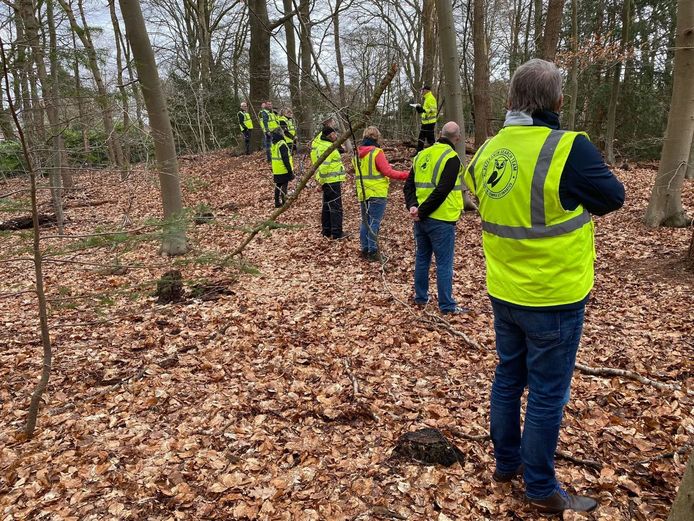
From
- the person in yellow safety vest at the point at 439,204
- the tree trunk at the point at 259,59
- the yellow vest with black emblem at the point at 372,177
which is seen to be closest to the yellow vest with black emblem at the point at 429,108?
the yellow vest with black emblem at the point at 372,177

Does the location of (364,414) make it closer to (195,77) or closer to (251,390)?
(251,390)

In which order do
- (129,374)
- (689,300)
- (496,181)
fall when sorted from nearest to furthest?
(496,181)
(129,374)
(689,300)

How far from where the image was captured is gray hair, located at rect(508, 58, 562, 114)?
2053mm

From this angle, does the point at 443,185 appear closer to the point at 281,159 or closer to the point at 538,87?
the point at 538,87

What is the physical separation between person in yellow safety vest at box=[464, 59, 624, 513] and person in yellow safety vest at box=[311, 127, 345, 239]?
5468mm

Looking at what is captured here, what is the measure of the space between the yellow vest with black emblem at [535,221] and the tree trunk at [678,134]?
6.04 metres

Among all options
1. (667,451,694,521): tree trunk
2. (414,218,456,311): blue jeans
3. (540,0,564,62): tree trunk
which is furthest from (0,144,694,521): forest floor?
(540,0,564,62): tree trunk

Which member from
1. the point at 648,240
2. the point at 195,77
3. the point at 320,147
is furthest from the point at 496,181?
the point at 195,77

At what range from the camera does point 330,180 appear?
8.07 m

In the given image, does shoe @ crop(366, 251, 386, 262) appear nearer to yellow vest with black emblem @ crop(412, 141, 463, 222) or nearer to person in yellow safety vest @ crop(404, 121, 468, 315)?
person in yellow safety vest @ crop(404, 121, 468, 315)

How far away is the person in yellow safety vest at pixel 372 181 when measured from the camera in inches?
267

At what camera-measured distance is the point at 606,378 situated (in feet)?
12.5

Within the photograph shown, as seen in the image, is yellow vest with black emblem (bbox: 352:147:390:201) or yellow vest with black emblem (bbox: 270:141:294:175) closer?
yellow vest with black emblem (bbox: 352:147:390:201)

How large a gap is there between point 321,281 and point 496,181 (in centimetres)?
471
